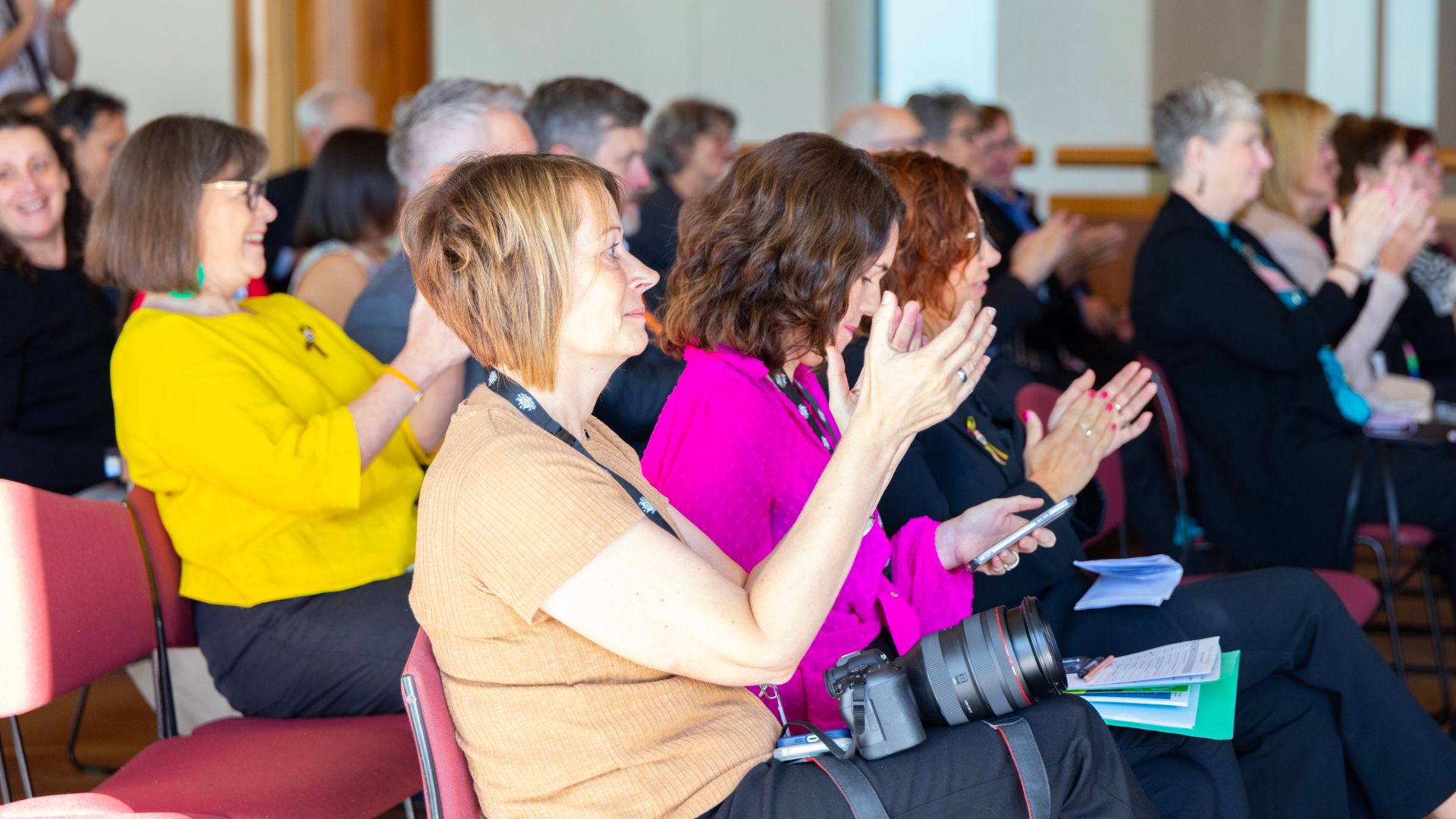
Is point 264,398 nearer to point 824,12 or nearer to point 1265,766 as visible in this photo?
point 1265,766

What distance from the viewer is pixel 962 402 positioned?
208 centimetres

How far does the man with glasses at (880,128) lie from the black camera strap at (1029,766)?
2.64m

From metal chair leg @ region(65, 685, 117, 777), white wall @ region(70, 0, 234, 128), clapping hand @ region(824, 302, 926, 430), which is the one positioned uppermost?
white wall @ region(70, 0, 234, 128)

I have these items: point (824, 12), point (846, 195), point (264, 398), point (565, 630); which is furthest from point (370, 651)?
point (824, 12)

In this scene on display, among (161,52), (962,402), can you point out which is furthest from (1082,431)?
(161,52)

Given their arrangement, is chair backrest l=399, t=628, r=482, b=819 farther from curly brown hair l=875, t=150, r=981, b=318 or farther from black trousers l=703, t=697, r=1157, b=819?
curly brown hair l=875, t=150, r=981, b=318

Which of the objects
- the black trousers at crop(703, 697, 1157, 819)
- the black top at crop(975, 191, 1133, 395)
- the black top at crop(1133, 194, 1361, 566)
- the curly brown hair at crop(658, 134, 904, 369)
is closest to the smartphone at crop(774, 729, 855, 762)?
the black trousers at crop(703, 697, 1157, 819)

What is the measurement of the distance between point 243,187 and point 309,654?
0.80 m

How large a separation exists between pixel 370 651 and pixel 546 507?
841mm

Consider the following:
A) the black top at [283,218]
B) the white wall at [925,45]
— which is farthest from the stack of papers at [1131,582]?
the white wall at [925,45]

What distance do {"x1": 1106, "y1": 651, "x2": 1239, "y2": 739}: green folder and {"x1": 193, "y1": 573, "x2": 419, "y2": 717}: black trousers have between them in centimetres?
103

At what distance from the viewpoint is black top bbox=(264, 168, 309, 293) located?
4.62 meters

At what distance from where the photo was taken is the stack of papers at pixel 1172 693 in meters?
1.71

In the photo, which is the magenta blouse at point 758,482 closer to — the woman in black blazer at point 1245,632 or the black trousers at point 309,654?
the woman in black blazer at point 1245,632
